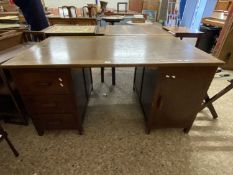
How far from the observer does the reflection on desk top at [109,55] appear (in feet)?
2.93

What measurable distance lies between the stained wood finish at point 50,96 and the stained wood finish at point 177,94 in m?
0.61

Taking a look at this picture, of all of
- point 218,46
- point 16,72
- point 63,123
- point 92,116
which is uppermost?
point 16,72

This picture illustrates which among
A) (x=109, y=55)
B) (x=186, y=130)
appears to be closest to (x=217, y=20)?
(x=186, y=130)

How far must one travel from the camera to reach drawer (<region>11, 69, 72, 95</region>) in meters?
0.94

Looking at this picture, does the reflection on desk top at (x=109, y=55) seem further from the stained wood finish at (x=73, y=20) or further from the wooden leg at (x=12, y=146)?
the stained wood finish at (x=73, y=20)

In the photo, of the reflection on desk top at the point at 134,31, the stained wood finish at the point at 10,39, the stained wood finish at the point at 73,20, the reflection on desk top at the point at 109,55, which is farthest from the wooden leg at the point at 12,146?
the stained wood finish at the point at 73,20

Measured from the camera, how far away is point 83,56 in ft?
3.24

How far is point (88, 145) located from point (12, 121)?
86 cm

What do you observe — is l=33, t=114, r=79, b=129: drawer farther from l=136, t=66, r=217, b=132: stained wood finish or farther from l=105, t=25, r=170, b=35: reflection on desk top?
l=105, t=25, r=170, b=35: reflection on desk top

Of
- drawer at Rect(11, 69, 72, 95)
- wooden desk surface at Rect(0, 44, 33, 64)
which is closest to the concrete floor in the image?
drawer at Rect(11, 69, 72, 95)

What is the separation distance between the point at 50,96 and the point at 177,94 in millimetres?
938

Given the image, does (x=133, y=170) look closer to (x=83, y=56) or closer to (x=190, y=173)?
(x=190, y=173)

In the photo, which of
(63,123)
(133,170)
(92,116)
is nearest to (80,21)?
(92,116)

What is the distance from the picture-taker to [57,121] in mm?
1234
